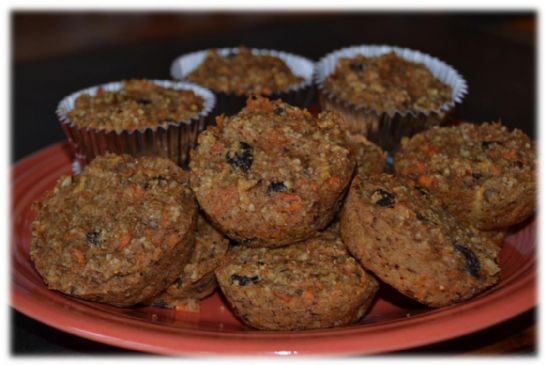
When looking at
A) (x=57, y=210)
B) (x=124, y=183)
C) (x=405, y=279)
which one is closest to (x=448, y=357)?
(x=405, y=279)

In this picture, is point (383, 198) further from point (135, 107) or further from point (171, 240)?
point (135, 107)

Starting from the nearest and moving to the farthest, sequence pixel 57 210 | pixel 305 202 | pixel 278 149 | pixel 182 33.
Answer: pixel 305 202 < pixel 278 149 < pixel 57 210 < pixel 182 33

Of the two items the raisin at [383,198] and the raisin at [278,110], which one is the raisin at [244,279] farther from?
the raisin at [278,110]

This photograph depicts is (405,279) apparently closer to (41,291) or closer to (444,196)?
(444,196)

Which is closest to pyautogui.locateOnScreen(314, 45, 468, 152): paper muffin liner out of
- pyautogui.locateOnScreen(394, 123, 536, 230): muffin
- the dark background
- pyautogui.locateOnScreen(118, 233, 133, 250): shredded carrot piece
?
the dark background

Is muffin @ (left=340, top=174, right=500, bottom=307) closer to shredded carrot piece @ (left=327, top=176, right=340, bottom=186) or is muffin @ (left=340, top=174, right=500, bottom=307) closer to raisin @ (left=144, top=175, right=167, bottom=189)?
shredded carrot piece @ (left=327, top=176, right=340, bottom=186)

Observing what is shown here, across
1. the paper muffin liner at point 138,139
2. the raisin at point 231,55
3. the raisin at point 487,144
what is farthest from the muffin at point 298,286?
the raisin at point 231,55
